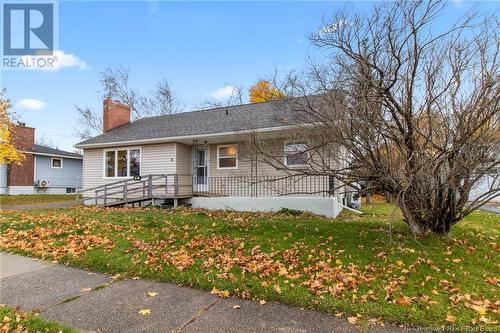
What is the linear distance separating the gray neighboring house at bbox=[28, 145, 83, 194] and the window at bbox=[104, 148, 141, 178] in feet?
37.8

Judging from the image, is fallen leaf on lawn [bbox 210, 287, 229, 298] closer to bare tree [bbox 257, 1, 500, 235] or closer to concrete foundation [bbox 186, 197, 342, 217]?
bare tree [bbox 257, 1, 500, 235]

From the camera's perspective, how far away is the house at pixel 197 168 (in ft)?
40.5

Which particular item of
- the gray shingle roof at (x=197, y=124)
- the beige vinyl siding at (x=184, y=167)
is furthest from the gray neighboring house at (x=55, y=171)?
the beige vinyl siding at (x=184, y=167)

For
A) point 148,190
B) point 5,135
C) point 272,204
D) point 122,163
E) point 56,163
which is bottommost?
point 272,204

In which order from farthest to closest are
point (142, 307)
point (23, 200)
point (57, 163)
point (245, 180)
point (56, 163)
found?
1. point (57, 163)
2. point (56, 163)
3. point (23, 200)
4. point (245, 180)
5. point (142, 307)

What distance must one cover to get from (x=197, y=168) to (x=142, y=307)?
11.5 m

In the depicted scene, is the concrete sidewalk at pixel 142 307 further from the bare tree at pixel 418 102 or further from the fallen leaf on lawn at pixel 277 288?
the bare tree at pixel 418 102

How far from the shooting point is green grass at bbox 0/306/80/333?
3.42 metres

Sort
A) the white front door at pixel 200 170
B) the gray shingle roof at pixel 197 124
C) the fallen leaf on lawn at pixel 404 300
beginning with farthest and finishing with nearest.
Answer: the white front door at pixel 200 170
the gray shingle roof at pixel 197 124
the fallen leaf on lawn at pixel 404 300

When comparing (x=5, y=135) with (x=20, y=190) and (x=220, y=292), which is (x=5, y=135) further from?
(x=220, y=292)

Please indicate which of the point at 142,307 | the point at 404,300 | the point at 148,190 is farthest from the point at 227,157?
the point at 404,300

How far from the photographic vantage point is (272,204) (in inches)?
480

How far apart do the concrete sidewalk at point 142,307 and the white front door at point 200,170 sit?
9.77m

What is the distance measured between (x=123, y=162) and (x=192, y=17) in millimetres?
8134
